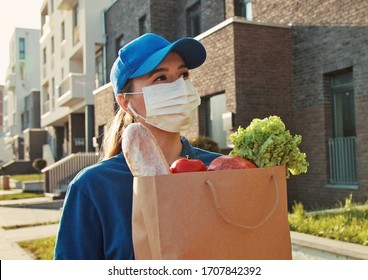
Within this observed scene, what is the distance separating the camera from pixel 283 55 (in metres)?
10.1

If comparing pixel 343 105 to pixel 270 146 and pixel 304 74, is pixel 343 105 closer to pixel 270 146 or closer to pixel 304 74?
pixel 304 74

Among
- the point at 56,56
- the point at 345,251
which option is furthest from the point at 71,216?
the point at 56,56

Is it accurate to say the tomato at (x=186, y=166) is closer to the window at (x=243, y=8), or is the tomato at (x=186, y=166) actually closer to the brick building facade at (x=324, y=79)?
the brick building facade at (x=324, y=79)

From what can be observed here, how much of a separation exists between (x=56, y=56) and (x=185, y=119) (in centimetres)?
2350

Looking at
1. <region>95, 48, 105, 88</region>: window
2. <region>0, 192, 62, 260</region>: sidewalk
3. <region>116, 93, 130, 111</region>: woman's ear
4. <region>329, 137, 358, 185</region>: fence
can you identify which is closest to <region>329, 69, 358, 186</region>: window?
<region>329, 137, 358, 185</region>: fence

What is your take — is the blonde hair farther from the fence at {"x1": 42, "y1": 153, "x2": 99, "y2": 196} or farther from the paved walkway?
the fence at {"x1": 42, "y1": 153, "x2": 99, "y2": 196}

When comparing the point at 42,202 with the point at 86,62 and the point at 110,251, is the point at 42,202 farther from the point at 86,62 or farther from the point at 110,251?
the point at 110,251

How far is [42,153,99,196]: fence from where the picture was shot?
16.4m

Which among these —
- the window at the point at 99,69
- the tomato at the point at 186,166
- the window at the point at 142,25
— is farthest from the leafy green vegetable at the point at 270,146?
the window at the point at 99,69

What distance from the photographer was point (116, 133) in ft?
6.72

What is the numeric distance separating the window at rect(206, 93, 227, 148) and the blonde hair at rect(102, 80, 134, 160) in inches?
334

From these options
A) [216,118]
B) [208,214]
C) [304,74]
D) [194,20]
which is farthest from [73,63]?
[208,214]

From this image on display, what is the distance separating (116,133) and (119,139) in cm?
5
